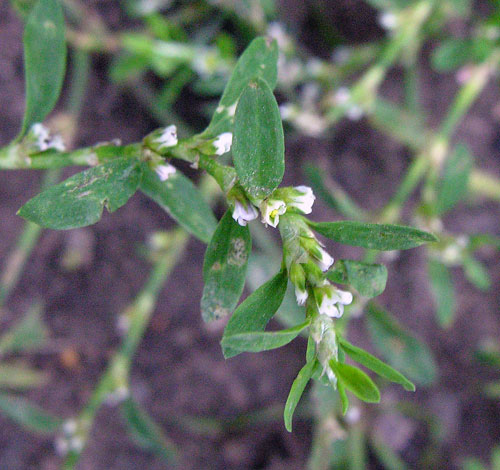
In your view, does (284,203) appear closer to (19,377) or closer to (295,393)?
(295,393)

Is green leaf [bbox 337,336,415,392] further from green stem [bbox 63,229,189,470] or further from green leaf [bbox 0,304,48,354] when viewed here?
green leaf [bbox 0,304,48,354]

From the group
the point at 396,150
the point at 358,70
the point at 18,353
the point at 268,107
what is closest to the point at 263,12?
the point at 358,70

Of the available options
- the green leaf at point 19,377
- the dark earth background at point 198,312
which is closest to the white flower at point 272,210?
the dark earth background at point 198,312

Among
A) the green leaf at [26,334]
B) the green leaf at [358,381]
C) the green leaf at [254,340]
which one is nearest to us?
the green leaf at [254,340]

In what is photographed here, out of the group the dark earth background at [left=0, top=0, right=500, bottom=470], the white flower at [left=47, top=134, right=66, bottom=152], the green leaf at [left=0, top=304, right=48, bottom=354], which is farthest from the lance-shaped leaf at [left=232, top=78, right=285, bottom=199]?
the green leaf at [left=0, top=304, right=48, bottom=354]

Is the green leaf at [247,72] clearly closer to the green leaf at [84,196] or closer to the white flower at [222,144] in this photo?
the white flower at [222,144]

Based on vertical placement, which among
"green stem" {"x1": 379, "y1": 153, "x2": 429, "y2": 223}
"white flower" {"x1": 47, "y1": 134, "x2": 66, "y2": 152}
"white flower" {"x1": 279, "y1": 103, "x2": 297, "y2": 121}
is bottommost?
"green stem" {"x1": 379, "y1": 153, "x2": 429, "y2": 223}

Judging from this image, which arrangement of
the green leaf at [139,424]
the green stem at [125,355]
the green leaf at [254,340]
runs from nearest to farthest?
1. the green leaf at [254,340]
2. the green stem at [125,355]
3. the green leaf at [139,424]
